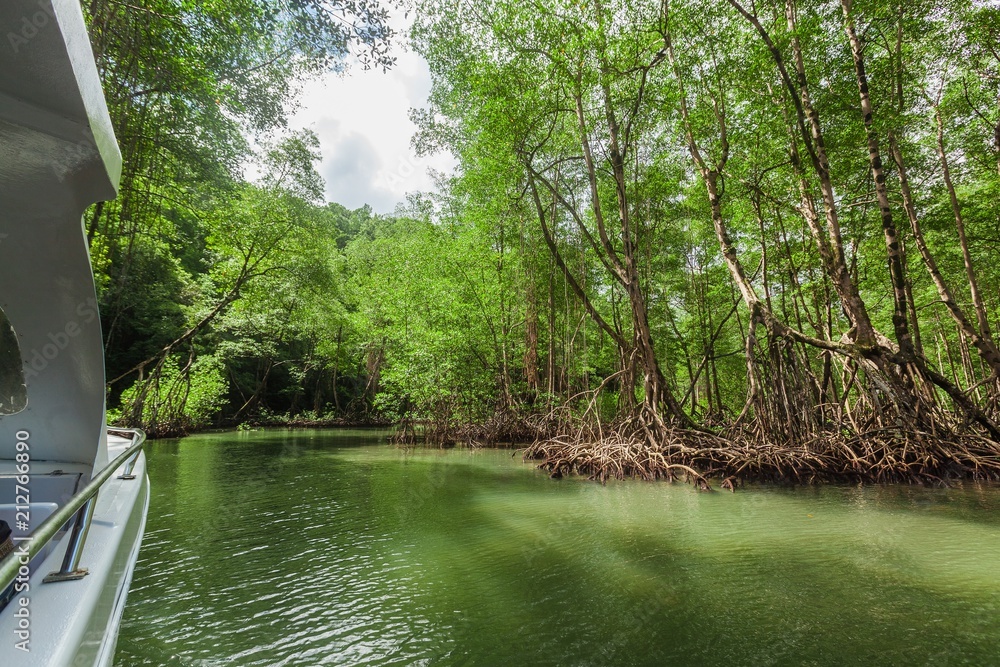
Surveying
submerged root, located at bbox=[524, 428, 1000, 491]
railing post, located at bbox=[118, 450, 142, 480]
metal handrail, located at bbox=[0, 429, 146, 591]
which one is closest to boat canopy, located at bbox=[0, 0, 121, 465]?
metal handrail, located at bbox=[0, 429, 146, 591]

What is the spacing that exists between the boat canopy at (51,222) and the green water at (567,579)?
147 centimetres

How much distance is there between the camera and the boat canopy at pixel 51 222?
1.41 metres

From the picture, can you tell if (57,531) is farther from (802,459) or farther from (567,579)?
(802,459)

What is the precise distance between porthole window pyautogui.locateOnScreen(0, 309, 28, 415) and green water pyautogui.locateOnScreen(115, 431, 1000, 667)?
5.14 ft

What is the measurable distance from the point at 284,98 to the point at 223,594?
356 inches

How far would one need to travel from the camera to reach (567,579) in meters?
3.84

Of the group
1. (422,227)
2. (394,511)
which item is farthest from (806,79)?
(422,227)

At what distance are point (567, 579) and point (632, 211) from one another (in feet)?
45.7

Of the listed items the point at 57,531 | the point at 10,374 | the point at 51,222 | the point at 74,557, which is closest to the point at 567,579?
the point at 74,557

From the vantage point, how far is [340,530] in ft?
17.3

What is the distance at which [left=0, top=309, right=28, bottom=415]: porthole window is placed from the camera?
201 cm

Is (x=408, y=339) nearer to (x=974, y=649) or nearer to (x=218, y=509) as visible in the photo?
(x=218, y=509)

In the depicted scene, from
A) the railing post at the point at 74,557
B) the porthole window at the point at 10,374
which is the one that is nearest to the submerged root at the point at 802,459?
the railing post at the point at 74,557

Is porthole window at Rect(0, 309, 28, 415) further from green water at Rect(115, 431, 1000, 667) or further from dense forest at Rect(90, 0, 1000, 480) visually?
dense forest at Rect(90, 0, 1000, 480)
